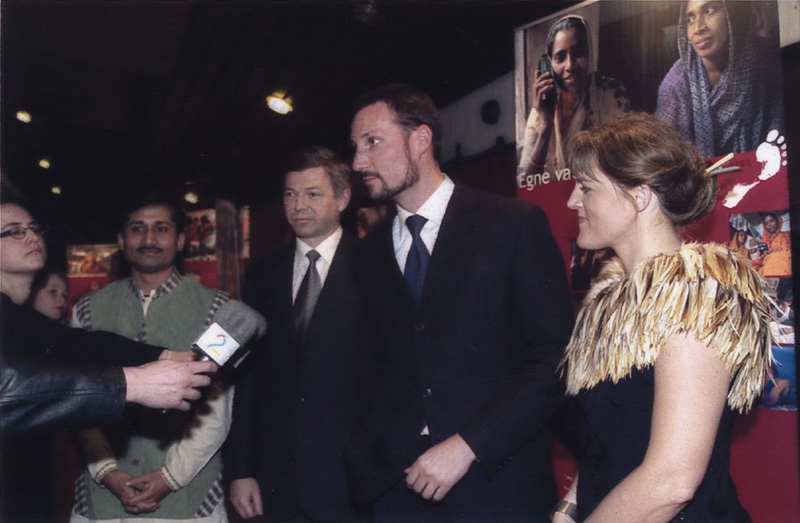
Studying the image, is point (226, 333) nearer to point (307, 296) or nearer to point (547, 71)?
point (307, 296)

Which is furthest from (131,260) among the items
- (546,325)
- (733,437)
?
(733,437)

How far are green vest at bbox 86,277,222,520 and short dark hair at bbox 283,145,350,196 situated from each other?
0.69 m

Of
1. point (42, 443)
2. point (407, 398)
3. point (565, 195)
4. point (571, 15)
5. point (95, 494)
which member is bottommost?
point (95, 494)

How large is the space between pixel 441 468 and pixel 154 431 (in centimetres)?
133

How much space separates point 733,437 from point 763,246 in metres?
0.68

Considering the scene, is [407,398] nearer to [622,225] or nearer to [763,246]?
[622,225]

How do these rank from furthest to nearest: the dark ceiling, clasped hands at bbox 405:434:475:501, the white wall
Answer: the white wall, the dark ceiling, clasped hands at bbox 405:434:475:501

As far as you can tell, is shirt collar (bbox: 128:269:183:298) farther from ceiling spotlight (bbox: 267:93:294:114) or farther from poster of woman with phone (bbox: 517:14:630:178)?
ceiling spotlight (bbox: 267:93:294:114)

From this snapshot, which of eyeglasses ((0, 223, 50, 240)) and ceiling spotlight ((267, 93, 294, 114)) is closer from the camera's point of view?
eyeglasses ((0, 223, 50, 240))

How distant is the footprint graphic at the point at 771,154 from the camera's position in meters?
2.12

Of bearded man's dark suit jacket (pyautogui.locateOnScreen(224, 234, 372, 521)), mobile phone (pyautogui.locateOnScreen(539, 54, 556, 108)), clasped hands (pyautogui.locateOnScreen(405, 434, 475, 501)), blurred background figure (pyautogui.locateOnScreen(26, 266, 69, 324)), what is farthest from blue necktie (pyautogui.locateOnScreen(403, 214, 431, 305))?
blurred background figure (pyautogui.locateOnScreen(26, 266, 69, 324))

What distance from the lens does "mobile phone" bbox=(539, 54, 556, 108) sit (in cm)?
283

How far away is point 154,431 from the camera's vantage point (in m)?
2.54

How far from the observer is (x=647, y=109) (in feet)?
8.16
